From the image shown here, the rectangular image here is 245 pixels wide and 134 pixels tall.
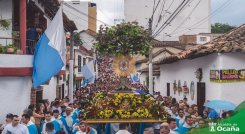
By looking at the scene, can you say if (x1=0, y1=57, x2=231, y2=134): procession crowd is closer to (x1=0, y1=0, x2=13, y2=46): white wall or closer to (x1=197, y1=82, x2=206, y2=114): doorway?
(x1=0, y1=0, x2=13, y2=46): white wall

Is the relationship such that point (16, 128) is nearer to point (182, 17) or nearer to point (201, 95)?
point (201, 95)

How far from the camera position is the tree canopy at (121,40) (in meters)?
15.0

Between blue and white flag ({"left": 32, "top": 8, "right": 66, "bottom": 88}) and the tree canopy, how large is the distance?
233 cm

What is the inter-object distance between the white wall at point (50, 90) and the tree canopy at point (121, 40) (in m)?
4.59

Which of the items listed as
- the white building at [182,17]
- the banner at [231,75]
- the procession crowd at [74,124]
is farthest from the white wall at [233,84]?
the white building at [182,17]

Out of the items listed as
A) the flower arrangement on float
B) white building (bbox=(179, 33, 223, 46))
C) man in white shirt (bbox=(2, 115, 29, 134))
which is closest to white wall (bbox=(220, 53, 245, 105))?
the flower arrangement on float

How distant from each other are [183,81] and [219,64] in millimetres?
7532

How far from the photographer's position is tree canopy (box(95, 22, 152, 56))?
1498 cm

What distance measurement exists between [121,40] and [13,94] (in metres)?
4.36

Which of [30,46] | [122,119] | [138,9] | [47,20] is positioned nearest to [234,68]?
[122,119]

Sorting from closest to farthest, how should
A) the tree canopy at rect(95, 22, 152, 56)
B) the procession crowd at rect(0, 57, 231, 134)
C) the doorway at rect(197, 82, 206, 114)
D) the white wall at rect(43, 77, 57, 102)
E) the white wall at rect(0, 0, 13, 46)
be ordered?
the procession crowd at rect(0, 57, 231, 134), the white wall at rect(0, 0, 13, 46), the tree canopy at rect(95, 22, 152, 56), the doorway at rect(197, 82, 206, 114), the white wall at rect(43, 77, 57, 102)

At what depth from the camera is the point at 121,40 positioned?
15.1 m

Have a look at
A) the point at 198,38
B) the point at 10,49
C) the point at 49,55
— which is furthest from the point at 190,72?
the point at 198,38

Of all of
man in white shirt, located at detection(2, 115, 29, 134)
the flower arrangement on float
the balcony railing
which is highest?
the balcony railing
